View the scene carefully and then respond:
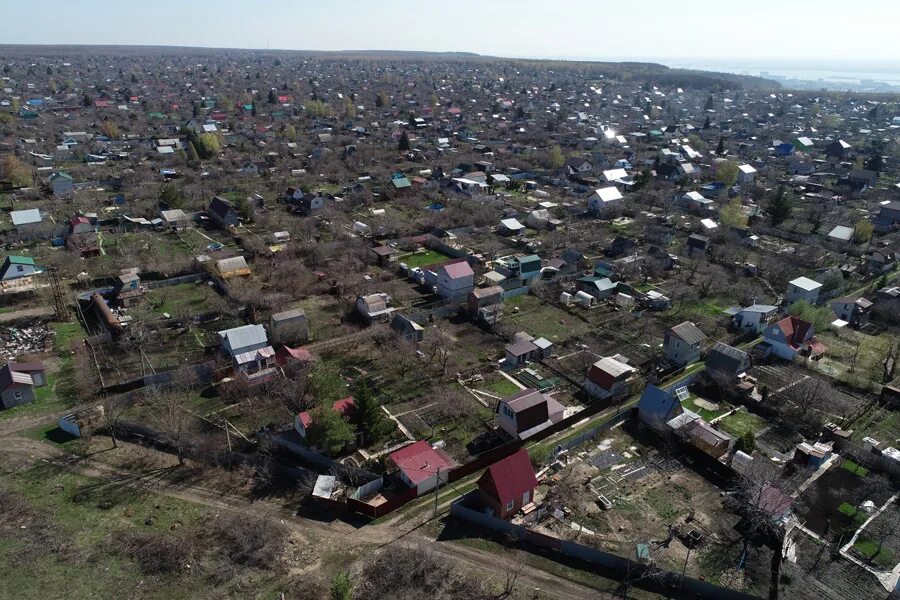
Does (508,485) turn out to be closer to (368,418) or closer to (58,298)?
(368,418)

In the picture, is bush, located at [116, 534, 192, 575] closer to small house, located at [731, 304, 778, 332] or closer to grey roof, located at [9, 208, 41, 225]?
small house, located at [731, 304, 778, 332]

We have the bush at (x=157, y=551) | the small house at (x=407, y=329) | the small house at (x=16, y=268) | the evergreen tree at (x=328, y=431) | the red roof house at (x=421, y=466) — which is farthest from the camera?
the small house at (x=16, y=268)

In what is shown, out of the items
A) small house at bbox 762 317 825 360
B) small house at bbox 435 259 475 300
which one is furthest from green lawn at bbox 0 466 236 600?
small house at bbox 762 317 825 360

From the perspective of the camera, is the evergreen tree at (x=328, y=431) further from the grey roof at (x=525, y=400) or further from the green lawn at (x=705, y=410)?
the green lawn at (x=705, y=410)

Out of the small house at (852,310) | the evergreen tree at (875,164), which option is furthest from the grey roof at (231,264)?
the evergreen tree at (875,164)

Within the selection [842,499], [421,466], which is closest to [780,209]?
[842,499]
